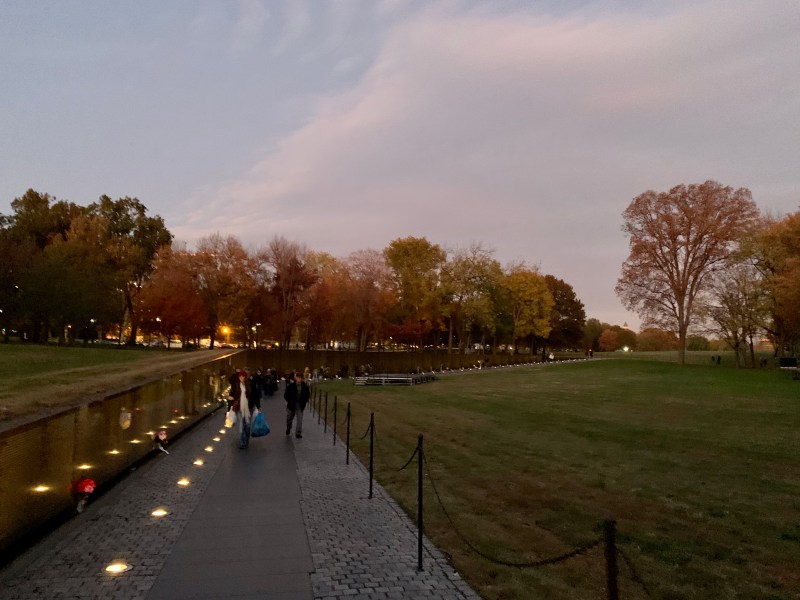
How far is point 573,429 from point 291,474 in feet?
30.4

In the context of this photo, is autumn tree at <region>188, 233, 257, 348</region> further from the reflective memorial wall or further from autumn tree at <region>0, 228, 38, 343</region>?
the reflective memorial wall

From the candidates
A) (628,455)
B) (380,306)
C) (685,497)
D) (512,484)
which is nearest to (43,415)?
(512,484)

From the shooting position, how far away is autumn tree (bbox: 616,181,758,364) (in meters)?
41.5

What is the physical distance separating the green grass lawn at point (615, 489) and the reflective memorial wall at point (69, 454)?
4.25 m

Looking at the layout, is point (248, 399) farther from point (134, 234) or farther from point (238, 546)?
point (134, 234)

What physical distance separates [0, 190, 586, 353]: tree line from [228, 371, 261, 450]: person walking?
102ft

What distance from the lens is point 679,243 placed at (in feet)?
142

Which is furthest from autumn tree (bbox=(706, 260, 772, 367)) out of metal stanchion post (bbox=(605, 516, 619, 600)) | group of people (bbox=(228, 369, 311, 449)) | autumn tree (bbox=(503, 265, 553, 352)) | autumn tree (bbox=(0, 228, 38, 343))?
autumn tree (bbox=(0, 228, 38, 343))

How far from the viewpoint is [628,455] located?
40.2 feet

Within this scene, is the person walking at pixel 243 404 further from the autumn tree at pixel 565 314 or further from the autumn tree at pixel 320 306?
the autumn tree at pixel 565 314

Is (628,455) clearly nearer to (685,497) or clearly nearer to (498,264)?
(685,497)

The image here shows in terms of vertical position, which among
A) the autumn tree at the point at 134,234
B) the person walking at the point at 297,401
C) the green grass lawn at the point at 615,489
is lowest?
the green grass lawn at the point at 615,489

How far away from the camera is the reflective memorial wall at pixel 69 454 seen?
5590 millimetres

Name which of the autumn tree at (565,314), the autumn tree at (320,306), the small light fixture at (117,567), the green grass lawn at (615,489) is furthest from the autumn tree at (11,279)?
the autumn tree at (565,314)
